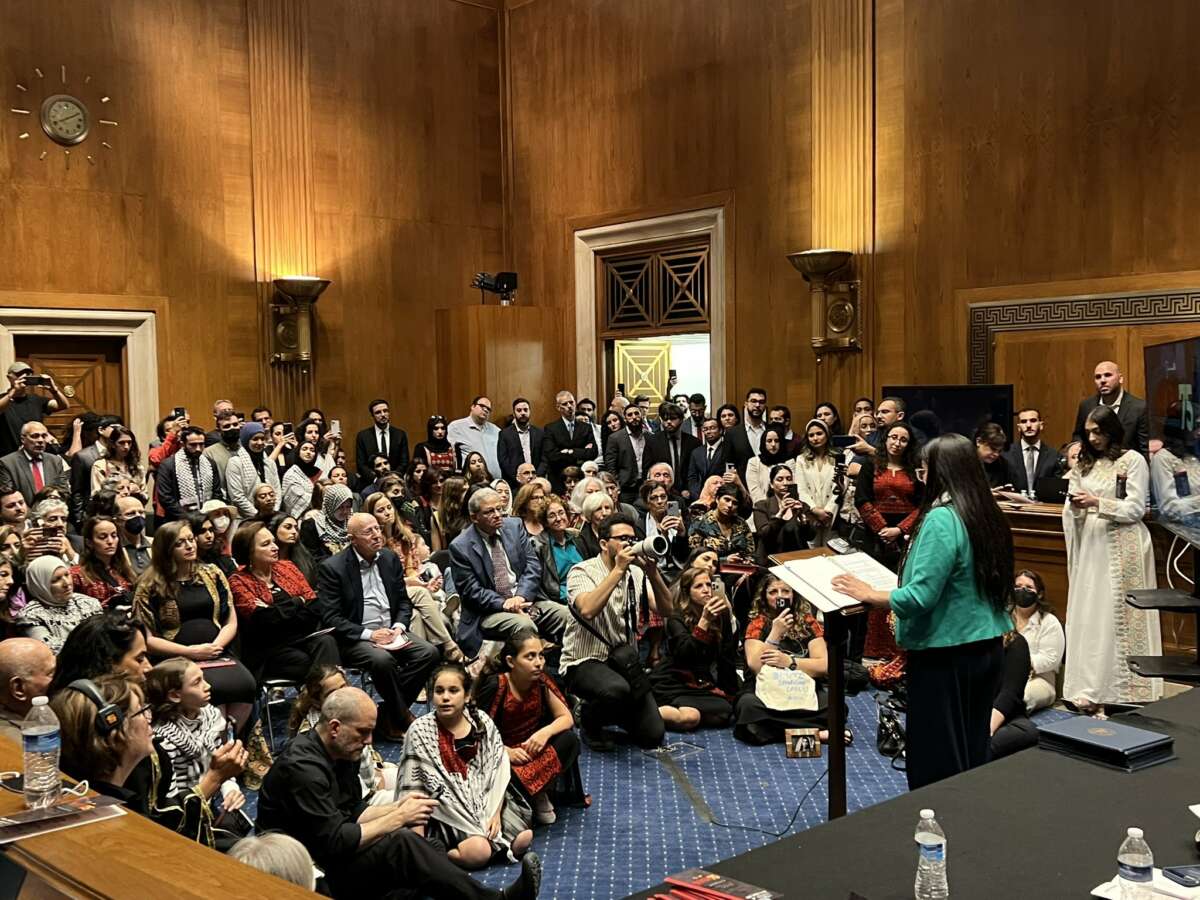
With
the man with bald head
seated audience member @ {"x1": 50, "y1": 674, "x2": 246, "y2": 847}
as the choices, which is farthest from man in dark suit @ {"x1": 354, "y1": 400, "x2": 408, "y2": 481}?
seated audience member @ {"x1": 50, "y1": 674, "x2": 246, "y2": 847}

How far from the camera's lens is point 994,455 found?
24.8 feet

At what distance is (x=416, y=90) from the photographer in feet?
41.7

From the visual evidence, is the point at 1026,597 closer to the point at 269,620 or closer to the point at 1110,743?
the point at 1110,743

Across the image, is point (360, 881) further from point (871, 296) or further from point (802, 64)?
point (802, 64)

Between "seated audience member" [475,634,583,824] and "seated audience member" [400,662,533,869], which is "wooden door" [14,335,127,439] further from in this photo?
"seated audience member" [400,662,533,869]

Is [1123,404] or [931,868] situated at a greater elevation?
[1123,404]

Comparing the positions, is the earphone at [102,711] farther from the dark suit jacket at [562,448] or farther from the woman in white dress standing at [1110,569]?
the dark suit jacket at [562,448]

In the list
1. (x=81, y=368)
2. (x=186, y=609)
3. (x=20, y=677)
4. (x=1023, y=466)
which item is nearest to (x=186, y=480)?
(x=186, y=609)

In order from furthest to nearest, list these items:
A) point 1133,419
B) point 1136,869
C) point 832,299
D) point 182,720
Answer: point 832,299
point 1133,419
point 182,720
point 1136,869

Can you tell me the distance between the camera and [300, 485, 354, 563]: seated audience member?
23.8ft

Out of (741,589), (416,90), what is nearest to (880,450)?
(741,589)

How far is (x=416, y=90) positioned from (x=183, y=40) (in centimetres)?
259

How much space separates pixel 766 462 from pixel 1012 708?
3.72 metres

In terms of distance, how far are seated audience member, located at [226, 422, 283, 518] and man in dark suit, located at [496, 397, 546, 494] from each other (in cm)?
249
